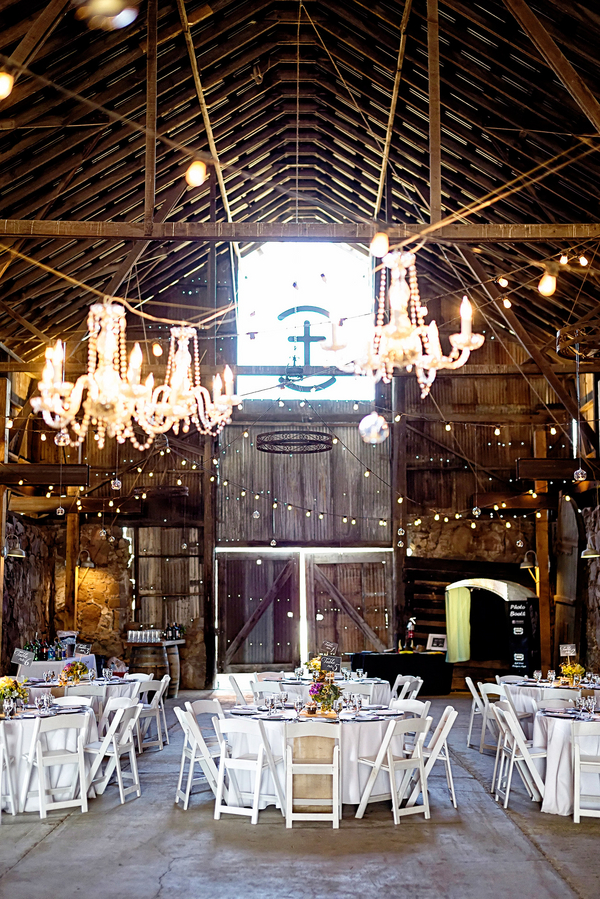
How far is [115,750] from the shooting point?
22.6 feet

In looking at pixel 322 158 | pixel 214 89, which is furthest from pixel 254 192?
pixel 214 89

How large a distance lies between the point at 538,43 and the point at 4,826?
723cm

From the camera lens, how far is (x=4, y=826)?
6.11 metres

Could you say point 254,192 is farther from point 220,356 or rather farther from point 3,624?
point 3,624

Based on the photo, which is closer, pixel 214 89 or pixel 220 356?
pixel 214 89

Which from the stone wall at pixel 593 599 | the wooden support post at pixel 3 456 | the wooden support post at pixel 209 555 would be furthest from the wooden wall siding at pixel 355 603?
the wooden support post at pixel 3 456

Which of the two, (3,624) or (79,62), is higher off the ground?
(79,62)

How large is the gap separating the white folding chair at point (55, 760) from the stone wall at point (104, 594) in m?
9.00

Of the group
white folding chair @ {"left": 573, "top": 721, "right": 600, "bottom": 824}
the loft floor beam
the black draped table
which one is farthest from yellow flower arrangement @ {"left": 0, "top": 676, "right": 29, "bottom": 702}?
the black draped table

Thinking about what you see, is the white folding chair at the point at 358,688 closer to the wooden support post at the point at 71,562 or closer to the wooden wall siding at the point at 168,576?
the wooden wall siding at the point at 168,576

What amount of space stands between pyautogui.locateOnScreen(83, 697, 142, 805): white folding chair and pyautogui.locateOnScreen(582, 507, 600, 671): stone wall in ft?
27.0

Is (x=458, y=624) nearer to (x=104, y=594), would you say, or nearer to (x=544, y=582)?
(x=544, y=582)

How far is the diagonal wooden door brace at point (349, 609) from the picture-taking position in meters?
15.9

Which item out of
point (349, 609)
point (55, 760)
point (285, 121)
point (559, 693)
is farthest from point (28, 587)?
point (559, 693)
